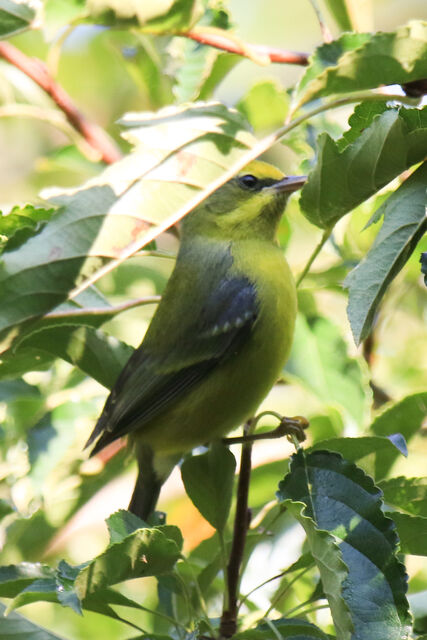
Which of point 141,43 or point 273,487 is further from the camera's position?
point 141,43

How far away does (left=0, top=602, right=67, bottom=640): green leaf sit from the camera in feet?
7.27

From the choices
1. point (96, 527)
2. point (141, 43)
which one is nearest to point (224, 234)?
point (141, 43)

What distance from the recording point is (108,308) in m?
2.60

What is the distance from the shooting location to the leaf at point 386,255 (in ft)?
5.80

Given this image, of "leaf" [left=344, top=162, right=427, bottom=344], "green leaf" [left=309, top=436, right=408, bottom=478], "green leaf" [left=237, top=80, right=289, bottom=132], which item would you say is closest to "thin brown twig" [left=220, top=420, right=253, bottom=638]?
"green leaf" [left=309, top=436, right=408, bottom=478]

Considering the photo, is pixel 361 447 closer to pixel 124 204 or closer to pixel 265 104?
pixel 124 204

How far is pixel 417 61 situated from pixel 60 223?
2.71 ft

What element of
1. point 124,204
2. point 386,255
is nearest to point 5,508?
point 124,204

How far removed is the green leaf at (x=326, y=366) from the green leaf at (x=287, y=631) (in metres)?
0.77

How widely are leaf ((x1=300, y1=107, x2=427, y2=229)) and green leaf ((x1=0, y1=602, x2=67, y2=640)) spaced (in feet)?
4.18

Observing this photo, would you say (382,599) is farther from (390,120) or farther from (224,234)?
(224,234)

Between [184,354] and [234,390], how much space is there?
22 cm

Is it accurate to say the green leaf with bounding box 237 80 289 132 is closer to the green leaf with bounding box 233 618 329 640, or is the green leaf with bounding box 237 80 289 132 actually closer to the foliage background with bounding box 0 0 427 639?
the foliage background with bounding box 0 0 427 639

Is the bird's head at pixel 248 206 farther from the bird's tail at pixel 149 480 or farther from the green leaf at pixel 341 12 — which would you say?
the bird's tail at pixel 149 480
